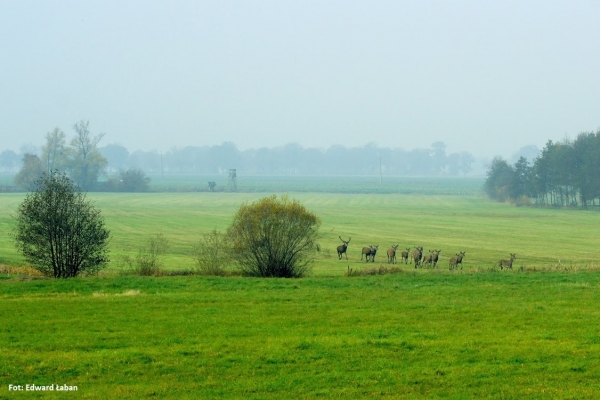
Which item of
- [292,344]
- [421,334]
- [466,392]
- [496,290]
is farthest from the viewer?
[496,290]

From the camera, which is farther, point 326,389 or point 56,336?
point 56,336

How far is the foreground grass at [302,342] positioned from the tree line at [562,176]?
270 ft

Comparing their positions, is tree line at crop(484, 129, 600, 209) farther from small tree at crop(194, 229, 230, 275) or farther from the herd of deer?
small tree at crop(194, 229, 230, 275)

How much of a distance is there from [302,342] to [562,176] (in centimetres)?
9570

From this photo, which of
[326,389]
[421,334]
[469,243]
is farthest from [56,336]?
[469,243]

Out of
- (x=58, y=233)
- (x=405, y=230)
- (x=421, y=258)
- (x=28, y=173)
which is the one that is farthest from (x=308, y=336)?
(x=28, y=173)

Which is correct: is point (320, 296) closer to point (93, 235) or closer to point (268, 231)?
point (268, 231)

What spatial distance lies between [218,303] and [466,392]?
1013cm

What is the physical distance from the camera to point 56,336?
606 inches

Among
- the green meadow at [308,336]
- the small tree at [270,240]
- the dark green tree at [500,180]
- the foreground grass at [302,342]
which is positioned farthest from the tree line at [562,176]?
the foreground grass at [302,342]

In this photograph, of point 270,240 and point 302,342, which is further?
point 270,240

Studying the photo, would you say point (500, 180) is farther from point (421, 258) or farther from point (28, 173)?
point (28, 173)

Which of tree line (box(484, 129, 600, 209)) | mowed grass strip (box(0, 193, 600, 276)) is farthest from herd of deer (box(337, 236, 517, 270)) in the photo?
tree line (box(484, 129, 600, 209))

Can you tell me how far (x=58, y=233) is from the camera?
2838 cm
